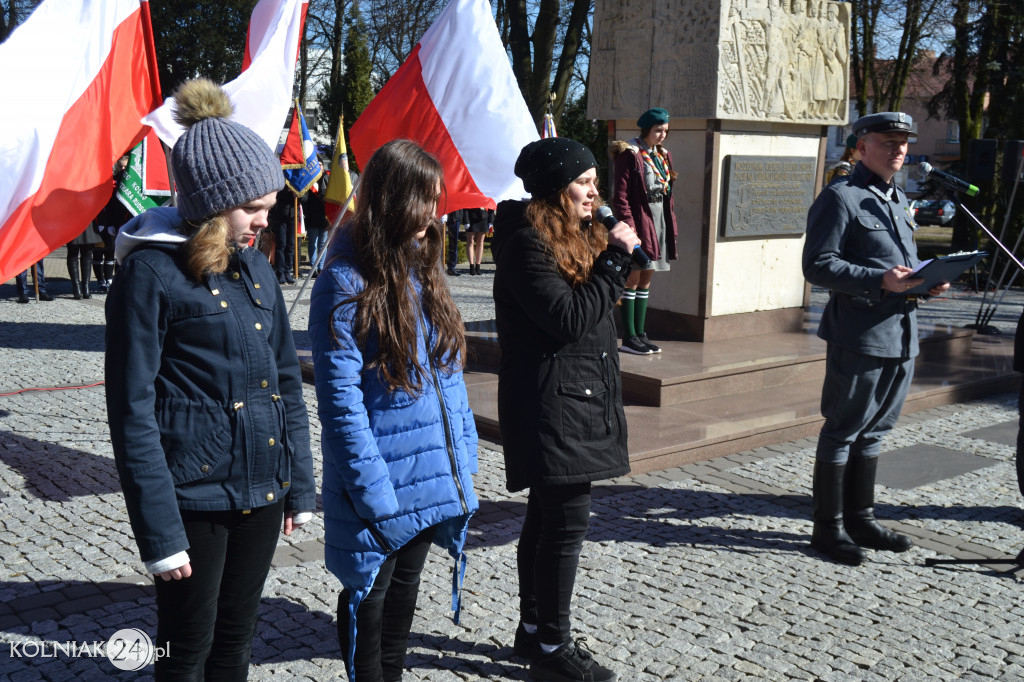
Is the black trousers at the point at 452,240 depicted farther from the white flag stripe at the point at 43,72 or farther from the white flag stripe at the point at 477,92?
the white flag stripe at the point at 43,72

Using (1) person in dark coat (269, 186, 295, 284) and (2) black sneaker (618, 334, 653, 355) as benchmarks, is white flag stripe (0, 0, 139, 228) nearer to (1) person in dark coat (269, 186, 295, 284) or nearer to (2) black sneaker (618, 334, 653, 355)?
(2) black sneaker (618, 334, 653, 355)

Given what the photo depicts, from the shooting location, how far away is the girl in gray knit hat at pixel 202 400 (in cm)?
230

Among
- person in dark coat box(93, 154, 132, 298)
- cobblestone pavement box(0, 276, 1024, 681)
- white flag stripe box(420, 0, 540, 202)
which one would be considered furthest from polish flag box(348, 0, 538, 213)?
person in dark coat box(93, 154, 132, 298)

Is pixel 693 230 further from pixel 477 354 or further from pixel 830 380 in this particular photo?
pixel 830 380

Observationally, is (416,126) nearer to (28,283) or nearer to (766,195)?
(766,195)

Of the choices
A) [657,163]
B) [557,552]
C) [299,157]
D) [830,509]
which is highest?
[299,157]

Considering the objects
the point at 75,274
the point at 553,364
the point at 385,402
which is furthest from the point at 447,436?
the point at 75,274

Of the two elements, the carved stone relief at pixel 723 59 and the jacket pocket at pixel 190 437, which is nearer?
the jacket pocket at pixel 190 437

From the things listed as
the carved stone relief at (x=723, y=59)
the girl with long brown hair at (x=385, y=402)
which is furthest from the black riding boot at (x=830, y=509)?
the carved stone relief at (x=723, y=59)

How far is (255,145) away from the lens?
2.55 meters

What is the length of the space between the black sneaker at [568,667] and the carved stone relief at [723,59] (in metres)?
5.99

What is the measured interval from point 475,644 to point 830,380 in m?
2.12

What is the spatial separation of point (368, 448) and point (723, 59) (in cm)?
662

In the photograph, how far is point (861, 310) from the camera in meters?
4.49
